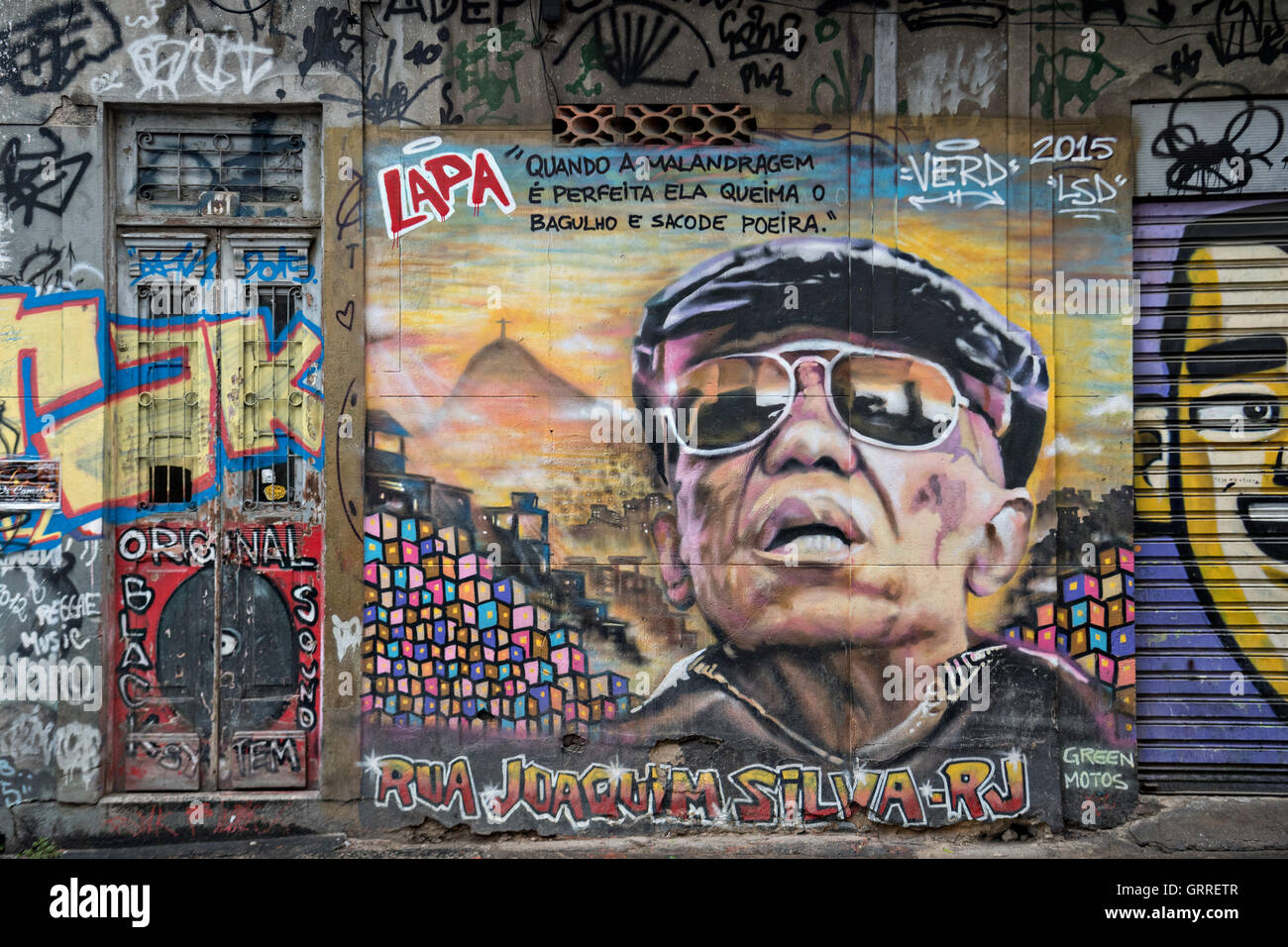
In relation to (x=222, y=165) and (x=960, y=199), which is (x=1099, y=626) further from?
(x=222, y=165)

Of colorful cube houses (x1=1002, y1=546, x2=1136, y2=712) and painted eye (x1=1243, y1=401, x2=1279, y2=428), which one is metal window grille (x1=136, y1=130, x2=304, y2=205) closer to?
colorful cube houses (x1=1002, y1=546, x2=1136, y2=712)

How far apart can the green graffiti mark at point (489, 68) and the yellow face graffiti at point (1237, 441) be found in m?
3.86

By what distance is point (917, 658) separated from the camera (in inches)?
219

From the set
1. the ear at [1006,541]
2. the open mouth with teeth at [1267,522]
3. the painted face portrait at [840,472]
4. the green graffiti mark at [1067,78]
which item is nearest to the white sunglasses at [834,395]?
the painted face portrait at [840,472]

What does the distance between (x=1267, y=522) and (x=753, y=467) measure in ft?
9.30

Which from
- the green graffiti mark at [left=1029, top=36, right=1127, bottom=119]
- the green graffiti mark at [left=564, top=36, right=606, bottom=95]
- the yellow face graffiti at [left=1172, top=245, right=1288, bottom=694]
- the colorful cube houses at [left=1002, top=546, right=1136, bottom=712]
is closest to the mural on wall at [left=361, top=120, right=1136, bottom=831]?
the colorful cube houses at [left=1002, top=546, right=1136, bottom=712]

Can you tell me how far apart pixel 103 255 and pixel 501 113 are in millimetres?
2243

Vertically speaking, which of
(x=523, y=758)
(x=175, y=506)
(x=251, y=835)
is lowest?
(x=251, y=835)

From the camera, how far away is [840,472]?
5570mm

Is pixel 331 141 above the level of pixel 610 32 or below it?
below

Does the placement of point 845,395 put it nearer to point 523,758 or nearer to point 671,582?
point 671,582

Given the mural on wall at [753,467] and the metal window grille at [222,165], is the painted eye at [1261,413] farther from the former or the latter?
the metal window grille at [222,165]

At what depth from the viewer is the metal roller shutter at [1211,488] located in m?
5.65

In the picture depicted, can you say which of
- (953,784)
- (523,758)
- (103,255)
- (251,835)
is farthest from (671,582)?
(103,255)
